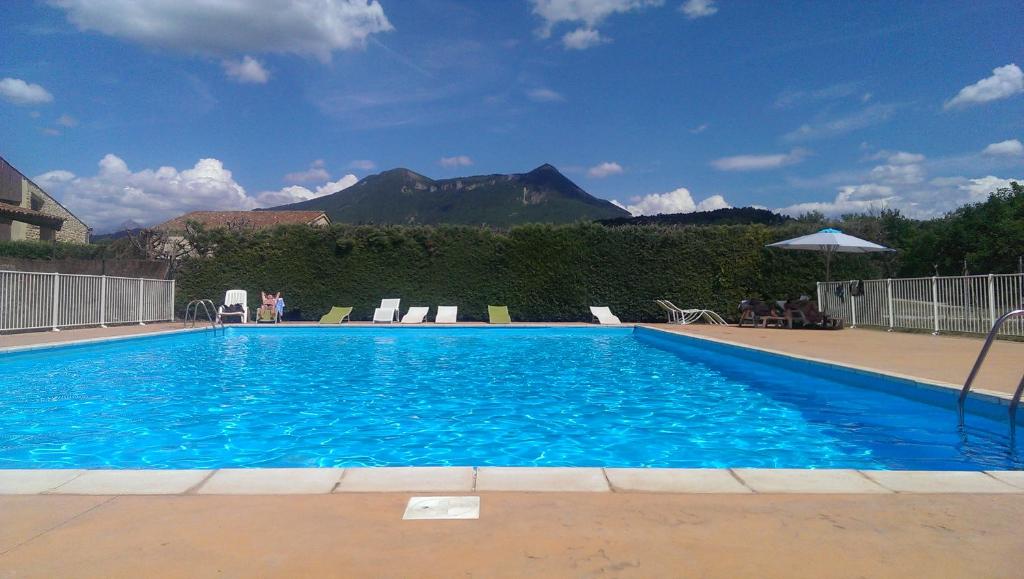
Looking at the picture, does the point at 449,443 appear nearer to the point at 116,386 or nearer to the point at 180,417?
the point at 180,417

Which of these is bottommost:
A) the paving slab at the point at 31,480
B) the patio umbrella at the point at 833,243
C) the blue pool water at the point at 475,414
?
the blue pool water at the point at 475,414

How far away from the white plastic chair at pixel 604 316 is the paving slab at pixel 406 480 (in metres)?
13.0

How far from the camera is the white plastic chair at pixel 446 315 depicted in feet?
51.6

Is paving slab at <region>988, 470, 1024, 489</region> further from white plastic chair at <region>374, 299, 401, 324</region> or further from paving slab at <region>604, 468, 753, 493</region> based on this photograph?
white plastic chair at <region>374, 299, 401, 324</region>

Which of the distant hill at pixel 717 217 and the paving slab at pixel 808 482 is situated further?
the distant hill at pixel 717 217

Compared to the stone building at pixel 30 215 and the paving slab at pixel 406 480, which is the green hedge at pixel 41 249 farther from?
the paving slab at pixel 406 480

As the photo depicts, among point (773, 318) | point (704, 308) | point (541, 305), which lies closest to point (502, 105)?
point (541, 305)

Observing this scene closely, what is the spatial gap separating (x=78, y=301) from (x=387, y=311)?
6925mm

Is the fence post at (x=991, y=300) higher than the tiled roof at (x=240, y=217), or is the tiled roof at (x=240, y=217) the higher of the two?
the tiled roof at (x=240, y=217)

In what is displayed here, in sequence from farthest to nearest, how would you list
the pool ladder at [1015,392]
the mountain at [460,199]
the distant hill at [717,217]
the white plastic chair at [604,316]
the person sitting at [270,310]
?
the mountain at [460,199] < the distant hill at [717,217] < the person sitting at [270,310] < the white plastic chair at [604,316] < the pool ladder at [1015,392]

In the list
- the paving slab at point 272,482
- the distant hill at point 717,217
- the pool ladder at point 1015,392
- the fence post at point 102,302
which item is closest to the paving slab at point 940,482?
the pool ladder at point 1015,392

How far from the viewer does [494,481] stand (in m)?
2.66

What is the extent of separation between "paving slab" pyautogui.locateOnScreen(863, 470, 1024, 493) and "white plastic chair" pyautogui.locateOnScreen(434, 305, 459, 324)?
43.6ft

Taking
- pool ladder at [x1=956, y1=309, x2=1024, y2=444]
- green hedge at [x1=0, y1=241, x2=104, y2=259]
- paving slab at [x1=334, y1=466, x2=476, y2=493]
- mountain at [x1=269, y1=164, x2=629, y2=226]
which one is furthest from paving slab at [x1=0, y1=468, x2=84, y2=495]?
mountain at [x1=269, y1=164, x2=629, y2=226]
